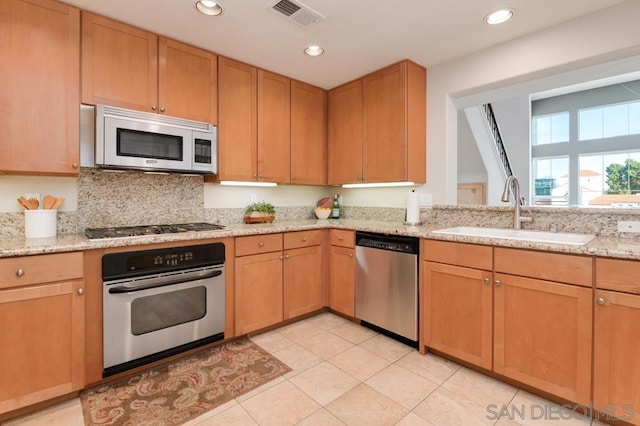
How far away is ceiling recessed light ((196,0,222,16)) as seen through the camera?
1920 mm

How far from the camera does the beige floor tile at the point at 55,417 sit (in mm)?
1566

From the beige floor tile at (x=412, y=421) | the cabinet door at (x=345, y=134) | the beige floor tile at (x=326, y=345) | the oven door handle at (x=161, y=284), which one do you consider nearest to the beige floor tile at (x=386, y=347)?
the beige floor tile at (x=326, y=345)

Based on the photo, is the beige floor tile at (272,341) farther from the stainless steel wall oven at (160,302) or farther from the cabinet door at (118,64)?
the cabinet door at (118,64)

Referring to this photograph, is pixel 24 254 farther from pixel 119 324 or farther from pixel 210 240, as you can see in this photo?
pixel 210 240

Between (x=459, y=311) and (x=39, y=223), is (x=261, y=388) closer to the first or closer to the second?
(x=459, y=311)

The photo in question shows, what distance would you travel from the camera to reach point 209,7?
77.6 inches

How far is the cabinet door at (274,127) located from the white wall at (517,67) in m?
1.41

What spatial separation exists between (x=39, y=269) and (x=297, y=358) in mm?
1653

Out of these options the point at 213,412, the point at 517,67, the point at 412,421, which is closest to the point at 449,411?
the point at 412,421

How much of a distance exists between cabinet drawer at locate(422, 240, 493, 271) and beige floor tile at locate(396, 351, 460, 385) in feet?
2.39

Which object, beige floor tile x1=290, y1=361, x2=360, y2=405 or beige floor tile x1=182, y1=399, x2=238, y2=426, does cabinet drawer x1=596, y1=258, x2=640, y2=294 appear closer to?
beige floor tile x1=290, y1=361, x2=360, y2=405

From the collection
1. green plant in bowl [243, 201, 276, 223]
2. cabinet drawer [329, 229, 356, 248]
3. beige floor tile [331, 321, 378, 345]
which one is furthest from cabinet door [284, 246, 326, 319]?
green plant in bowl [243, 201, 276, 223]

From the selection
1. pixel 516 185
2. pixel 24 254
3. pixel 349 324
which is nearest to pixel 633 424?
pixel 516 185

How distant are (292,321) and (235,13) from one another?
253cm
